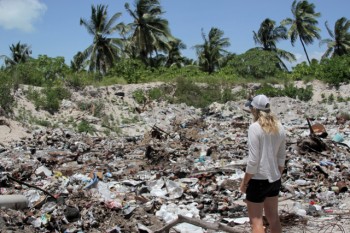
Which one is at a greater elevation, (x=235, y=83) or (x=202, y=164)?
(x=235, y=83)

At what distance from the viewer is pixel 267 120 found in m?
3.47

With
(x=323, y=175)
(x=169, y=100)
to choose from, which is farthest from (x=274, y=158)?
(x=169, y=100)

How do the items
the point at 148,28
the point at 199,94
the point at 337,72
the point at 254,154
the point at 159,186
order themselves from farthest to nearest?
the point at 148,28 → the point at 337,72 → the point at 199,94 → the point at 159,186 → the point at 254,154

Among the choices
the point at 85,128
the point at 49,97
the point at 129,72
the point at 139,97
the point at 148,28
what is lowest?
the point at 85,128

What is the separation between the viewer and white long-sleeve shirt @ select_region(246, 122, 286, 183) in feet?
11.2

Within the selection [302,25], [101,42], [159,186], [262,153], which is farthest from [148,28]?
[262,153]

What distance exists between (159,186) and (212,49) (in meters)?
28.3

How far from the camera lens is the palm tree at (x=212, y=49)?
1330 inches

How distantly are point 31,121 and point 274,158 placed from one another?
13622 millimetres

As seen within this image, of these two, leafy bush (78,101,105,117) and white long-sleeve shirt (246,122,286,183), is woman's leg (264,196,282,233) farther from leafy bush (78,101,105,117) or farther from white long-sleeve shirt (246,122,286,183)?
leafy bush (78,101,105,117)

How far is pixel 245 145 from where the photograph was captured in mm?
10250

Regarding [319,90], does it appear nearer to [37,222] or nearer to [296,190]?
[296,190]

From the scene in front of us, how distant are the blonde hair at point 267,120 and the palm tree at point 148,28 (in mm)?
27624

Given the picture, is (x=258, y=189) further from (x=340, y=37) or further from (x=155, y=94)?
(x=340, y=37)
